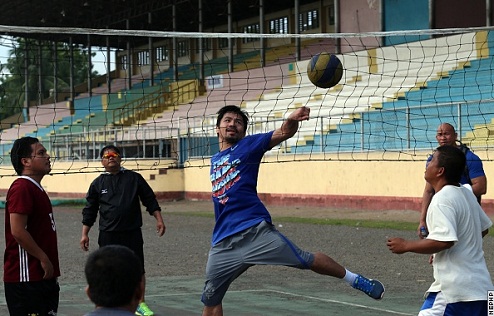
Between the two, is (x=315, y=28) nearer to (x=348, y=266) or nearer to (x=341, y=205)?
(x=341, y=205)

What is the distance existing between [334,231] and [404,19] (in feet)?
47.5

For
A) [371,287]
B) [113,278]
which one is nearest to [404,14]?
[371,287]

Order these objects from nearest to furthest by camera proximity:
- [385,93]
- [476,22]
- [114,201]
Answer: [114,201] → [385,93] → [476,22]

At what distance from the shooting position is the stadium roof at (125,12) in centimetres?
4206

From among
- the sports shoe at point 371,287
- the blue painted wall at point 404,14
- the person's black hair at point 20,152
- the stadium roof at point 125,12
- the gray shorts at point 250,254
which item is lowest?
the sports shoe at point 371,287

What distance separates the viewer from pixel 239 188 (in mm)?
7547

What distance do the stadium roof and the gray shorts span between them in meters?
33.9

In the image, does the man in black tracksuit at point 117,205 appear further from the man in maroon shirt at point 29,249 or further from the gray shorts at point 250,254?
the man in maroon shirt at point 29,249

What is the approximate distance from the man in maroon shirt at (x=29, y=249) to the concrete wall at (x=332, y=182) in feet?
43.0

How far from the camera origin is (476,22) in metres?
31.5

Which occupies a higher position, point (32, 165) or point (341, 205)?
point (32, 165)

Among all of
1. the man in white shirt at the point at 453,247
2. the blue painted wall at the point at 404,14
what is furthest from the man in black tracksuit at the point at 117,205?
the blue painted wall at the point at 404,14

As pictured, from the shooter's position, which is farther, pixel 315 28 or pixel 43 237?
pixel 315 28

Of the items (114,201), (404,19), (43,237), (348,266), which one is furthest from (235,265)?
(404,19)
